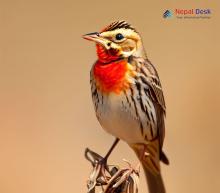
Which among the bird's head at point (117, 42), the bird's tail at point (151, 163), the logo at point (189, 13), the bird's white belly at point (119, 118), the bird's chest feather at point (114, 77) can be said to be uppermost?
the logo at point (189, 13)

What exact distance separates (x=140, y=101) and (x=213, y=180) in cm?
45

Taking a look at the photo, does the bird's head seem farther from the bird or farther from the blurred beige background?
the blurred beige background

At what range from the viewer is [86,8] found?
1.39m

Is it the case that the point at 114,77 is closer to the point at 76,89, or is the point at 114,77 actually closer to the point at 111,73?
the point at 111,73

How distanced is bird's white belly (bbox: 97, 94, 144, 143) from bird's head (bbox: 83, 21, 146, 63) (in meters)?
0.10

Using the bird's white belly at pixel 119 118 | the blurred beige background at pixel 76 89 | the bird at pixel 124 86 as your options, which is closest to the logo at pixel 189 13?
the blurred beige background at pixel 76 89

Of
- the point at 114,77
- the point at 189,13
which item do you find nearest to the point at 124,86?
the point at 114,77

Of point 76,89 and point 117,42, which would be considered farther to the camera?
point 76,89

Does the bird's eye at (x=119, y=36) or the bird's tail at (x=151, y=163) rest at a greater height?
the bird's eye at (x=119, y=36)

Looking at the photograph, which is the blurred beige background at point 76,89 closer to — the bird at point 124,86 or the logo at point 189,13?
the logo at point 189,13

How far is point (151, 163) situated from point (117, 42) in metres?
0.34

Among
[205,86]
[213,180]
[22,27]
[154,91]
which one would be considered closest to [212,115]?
[205,86]

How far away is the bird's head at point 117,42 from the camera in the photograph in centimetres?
117

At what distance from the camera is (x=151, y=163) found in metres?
1.31
